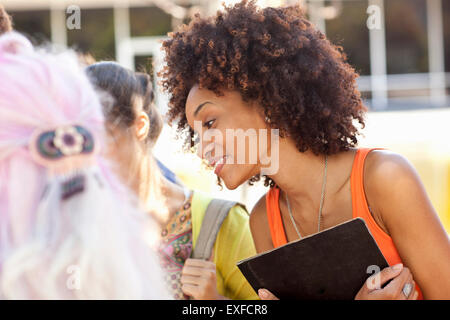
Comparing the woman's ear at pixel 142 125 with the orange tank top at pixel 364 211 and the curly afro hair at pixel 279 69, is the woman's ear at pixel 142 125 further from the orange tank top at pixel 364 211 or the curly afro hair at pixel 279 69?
the orange tank top at pixel 364 211

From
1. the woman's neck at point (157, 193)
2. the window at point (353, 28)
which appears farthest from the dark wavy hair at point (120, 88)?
the window at point (353, 28)

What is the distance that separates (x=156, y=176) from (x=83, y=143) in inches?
51.0

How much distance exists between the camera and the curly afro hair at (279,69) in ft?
6.73

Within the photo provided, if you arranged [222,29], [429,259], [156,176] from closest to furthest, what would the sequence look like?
[429,259] → [222,29] → [156,176]

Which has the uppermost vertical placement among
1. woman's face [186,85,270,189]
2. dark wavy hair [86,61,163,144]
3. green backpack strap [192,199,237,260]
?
dark wavy hair [86,61,163,144]

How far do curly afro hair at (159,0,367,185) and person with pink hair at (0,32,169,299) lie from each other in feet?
3.16

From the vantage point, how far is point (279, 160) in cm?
212

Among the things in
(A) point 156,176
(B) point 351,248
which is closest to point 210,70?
(A) point 156,176

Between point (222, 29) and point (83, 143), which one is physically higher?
point (222, 29)

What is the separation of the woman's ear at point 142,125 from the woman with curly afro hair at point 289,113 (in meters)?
0.28

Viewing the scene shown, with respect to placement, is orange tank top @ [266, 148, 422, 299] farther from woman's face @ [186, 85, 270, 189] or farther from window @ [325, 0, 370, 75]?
window @ [325, 0, 370, 75]

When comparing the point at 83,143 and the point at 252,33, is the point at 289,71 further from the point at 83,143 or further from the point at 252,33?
the point at 83,143

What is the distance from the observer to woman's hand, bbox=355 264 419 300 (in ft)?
5.62

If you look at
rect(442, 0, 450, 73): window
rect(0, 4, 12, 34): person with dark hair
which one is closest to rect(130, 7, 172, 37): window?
rect(442, 0, 450, 73): window
